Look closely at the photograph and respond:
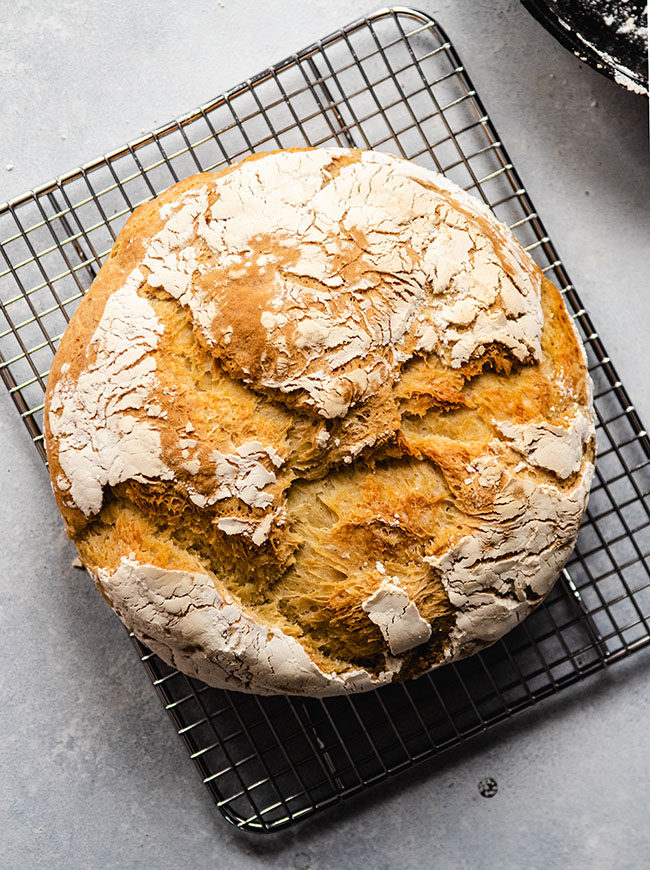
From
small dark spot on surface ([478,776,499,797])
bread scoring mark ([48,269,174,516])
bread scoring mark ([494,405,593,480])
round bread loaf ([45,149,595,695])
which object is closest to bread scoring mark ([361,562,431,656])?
round bread loaf ([45,149,595,695])

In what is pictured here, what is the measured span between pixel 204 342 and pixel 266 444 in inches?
8.8

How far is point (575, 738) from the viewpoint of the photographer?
1.94 m

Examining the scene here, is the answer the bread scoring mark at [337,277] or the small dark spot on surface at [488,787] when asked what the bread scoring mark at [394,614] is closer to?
the bread scoring mark at [337,277]

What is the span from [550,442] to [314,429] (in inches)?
17.8

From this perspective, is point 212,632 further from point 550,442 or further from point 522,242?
point 522,242

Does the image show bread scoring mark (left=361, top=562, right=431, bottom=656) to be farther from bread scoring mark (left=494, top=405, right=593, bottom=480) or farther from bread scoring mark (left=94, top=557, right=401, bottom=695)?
bread scoring mark (left=494, top=405, right=593, bottom=480)

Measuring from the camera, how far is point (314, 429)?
1.47 metres

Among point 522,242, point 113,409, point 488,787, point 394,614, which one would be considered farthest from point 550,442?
point 488,787

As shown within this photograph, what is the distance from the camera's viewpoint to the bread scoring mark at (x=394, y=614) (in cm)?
149

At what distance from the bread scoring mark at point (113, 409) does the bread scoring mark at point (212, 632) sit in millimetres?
176

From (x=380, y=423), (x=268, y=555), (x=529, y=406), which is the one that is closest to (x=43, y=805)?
(x=268, y=555)

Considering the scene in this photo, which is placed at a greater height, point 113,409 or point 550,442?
point 113,409

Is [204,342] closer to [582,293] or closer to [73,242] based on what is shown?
[73,242]

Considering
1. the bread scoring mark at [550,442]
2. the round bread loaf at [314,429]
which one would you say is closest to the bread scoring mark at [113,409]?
the round bread loaf at [314,429]
